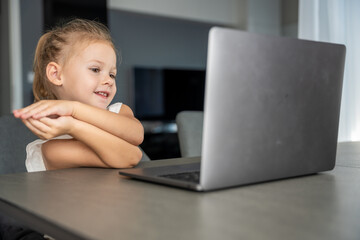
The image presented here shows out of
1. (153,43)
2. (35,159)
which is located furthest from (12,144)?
(153,43)

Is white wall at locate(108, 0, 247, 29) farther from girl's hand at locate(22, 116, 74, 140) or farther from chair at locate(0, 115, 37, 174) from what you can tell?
girl's hand at locate(22, 116, 74, 140)

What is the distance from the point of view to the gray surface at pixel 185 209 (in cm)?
42

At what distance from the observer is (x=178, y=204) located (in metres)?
0.54

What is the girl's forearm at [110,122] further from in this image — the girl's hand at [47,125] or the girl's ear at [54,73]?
the girl's ear at [54,73]

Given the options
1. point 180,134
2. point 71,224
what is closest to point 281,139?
point 71,224

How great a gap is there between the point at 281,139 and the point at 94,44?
2.17 ft

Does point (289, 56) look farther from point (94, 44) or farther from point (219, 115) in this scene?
point (94, 44)

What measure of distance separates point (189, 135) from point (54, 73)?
0.66 metres

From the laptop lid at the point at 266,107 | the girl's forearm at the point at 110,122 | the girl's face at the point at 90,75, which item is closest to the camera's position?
the laptop lid at the point at 266,107

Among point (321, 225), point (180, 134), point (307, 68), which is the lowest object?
point (180, 134)

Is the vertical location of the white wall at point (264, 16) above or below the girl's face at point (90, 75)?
above

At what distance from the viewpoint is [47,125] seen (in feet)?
2.68

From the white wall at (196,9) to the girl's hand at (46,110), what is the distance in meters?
3.71

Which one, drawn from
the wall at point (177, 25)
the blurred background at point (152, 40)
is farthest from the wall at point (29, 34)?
the wall at point (177, 25)
